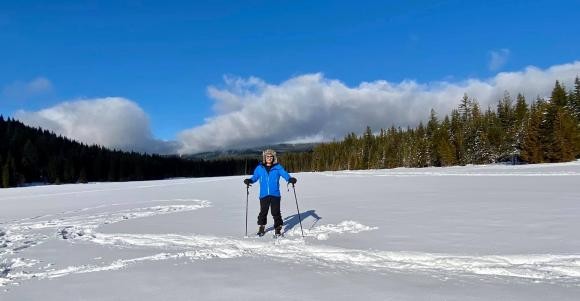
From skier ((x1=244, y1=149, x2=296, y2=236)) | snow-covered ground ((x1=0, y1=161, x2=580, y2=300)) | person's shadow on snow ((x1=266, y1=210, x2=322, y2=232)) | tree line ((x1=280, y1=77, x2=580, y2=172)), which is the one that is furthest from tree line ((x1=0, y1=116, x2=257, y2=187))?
skier ((x1=244, y1=149, x2=296, y2=236))

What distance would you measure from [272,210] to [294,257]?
3.72m

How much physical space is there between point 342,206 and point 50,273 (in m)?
12.3

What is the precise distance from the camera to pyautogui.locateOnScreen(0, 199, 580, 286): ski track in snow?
24.4 ft

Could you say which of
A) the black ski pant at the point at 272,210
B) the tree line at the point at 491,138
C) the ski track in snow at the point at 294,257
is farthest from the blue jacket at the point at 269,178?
the tree line at the point at 491,138

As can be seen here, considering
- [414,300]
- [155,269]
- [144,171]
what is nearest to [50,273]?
[155,269]

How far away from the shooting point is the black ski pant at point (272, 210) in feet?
41.4

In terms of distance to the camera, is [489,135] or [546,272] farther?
[489,135]

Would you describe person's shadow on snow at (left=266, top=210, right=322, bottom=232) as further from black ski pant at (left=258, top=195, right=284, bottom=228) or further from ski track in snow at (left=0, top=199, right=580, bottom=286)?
black ski pant at (left=258, top=195, right=284, bottom=228)

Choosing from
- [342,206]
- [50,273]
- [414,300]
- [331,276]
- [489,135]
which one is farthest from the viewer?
[489,135]

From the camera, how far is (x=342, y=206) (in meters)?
18.5

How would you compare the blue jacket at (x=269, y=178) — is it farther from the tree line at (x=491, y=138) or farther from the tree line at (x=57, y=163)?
the tree line at (x=57, y=163)

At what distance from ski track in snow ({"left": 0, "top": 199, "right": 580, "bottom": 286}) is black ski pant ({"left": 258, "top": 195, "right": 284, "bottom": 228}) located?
51 centimetres

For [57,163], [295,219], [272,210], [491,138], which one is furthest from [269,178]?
[57,163]

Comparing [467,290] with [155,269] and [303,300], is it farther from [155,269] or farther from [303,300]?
[155,269]
